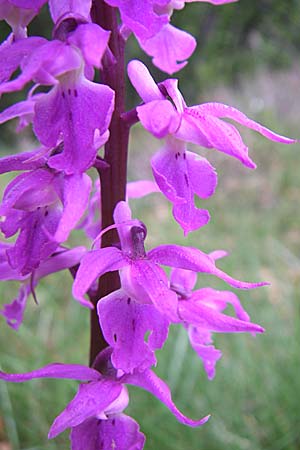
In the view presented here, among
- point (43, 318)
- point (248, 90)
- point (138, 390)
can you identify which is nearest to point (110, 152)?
point (138, 390)

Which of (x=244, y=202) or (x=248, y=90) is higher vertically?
(x=244, y=202)

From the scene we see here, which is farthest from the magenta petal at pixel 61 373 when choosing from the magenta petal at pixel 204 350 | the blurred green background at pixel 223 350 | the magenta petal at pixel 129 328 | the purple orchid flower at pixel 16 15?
the blurred green background at pixel 223 350

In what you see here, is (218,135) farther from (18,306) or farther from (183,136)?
(18,306)

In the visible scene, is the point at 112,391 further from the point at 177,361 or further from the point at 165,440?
the point at 177,361

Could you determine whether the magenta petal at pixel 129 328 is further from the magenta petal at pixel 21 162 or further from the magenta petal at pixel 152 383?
the magenta petal at pixel 21 162

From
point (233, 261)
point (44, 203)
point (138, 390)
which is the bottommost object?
point (233, 261)

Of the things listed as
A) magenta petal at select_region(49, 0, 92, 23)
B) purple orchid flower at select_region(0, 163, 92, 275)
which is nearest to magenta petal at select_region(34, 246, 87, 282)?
purple orchid flower at select_region(0, 163, 92, 275)

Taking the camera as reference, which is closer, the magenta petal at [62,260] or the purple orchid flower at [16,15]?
the purple orchid flower at [16,15]

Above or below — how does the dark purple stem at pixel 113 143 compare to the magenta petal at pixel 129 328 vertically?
above
